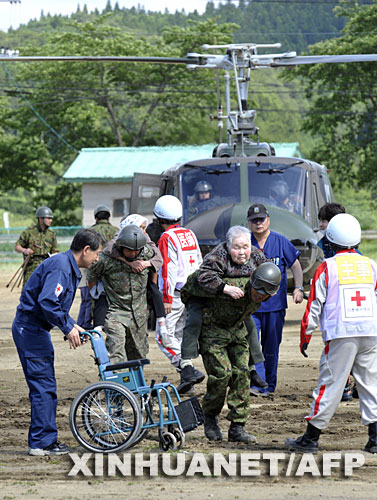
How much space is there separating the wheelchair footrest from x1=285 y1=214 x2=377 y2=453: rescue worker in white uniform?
72 cm

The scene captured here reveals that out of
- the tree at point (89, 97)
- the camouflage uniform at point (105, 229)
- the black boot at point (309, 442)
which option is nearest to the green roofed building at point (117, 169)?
the tree at point (89, 97)

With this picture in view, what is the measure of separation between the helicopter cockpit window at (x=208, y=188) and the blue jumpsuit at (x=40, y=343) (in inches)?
289

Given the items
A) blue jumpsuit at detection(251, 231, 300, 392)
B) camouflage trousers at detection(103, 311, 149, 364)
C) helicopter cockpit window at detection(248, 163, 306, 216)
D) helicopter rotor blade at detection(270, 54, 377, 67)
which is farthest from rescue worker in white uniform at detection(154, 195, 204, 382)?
helicopter rotor blade at detection(270, 54, 377, 67)

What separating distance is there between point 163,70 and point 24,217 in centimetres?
2689

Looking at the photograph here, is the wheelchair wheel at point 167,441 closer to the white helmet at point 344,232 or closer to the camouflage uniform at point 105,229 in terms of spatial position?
the white helmet at point 344,232

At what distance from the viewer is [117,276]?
7859 millimetres

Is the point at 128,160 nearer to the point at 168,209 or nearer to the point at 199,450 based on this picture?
the point at 168,209

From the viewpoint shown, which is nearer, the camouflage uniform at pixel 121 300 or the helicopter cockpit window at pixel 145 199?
the camouflage uniform at pixel 121 300

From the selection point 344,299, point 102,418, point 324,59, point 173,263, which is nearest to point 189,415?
point 102,418

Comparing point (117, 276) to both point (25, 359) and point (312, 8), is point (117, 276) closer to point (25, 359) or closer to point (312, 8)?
point (25, 359)

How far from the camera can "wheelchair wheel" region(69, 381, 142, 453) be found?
6551mm

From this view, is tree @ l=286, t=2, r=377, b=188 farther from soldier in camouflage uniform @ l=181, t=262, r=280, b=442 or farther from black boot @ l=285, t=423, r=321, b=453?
black boot @ l=285, t=423, r=321, b=453

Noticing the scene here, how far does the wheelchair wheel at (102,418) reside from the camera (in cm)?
655

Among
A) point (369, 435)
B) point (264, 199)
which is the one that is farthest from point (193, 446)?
point (264, 199)
